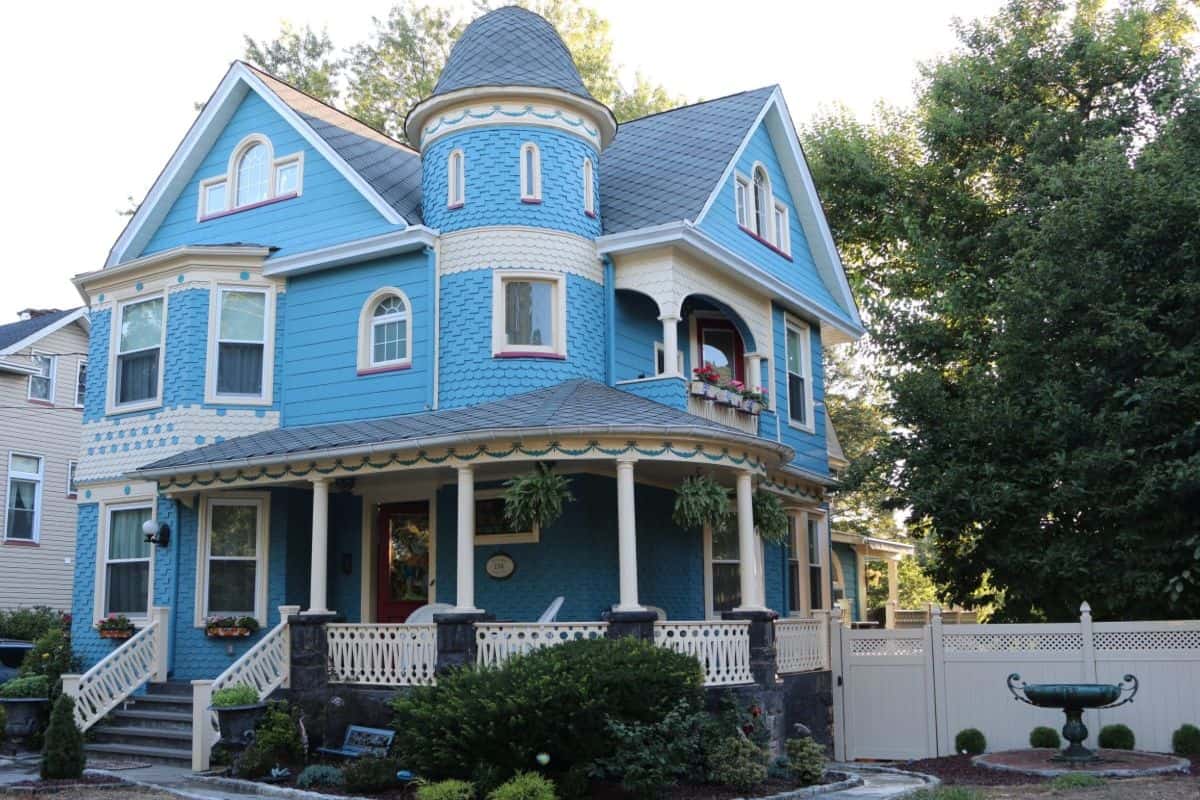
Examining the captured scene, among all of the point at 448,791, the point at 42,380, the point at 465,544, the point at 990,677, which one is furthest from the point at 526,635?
the point at 42,380

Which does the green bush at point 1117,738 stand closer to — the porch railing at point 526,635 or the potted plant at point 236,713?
the porch railing at point 526,635

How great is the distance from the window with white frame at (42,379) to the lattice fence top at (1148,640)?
2346 centimetres

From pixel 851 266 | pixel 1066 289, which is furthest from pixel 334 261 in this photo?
pixel 851 266

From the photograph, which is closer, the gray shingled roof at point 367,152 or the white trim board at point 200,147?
the gray shingled roof at point 367,152

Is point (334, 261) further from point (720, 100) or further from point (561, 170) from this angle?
point (720, 100)

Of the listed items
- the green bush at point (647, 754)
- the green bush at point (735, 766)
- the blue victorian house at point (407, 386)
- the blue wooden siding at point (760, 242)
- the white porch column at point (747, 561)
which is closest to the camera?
the green bush at point (647, 754)

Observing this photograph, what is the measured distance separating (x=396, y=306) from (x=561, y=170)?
2.99 m

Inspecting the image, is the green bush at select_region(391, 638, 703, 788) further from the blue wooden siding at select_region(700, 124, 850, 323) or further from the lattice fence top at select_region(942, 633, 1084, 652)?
the blue wooden siding at select_region(700, 124, 850, 323)

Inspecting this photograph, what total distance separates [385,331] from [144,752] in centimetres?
624

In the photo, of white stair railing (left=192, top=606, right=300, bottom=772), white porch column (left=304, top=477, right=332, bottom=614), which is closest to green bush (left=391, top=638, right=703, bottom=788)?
white stair railing (left=192, top=606, right=300, bottom=772)

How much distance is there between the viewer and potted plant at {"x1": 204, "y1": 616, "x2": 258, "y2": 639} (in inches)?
609

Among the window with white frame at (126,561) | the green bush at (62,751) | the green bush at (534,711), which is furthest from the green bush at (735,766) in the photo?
the window with white frame at (126,561)

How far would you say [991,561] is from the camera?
16.5m

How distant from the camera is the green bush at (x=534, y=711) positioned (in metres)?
10.5
